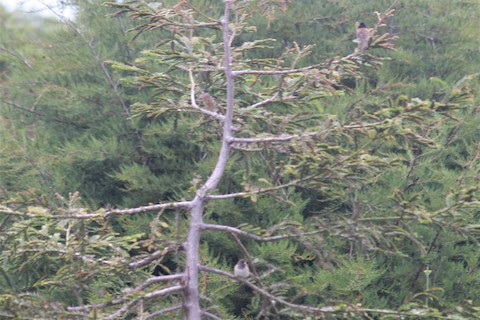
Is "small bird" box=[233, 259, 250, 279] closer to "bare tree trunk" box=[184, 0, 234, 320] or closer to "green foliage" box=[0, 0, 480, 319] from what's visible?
"green foliage" box=[0, 0, 480, 319]

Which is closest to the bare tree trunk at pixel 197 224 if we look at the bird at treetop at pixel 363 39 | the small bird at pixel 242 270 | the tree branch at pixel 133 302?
the tree branch at pixel 133 302

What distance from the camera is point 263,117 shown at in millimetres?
3443

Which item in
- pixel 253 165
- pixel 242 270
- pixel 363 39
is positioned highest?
pixel 363 39

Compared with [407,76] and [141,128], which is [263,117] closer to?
[141,128]

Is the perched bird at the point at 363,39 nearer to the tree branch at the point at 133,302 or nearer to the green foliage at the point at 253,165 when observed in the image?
the green foliage at the point at 253,165

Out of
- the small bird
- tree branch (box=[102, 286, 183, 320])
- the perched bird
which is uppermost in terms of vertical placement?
the perched bird

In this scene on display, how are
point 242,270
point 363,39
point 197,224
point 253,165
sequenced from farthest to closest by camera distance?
point 253,165 → point 363,39 → point 242,270 → point 197,224

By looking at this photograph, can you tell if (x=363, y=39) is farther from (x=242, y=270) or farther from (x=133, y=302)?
(x=133, y=302)

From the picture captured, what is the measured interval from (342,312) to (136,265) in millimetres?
954

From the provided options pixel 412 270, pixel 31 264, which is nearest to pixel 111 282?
pixel 31 264

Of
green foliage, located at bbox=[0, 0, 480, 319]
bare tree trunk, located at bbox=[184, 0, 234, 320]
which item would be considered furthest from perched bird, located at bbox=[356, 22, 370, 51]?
bare tree trunk, located at bbox=[184, 0, 234, 320]

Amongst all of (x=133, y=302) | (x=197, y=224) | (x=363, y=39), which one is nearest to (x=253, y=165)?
(x=363, y=39)

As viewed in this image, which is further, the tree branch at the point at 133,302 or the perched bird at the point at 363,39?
the perched bird at the point at 363,39

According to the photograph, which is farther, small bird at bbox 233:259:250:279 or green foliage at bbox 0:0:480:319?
small bird at bbox 233:259:250:279
